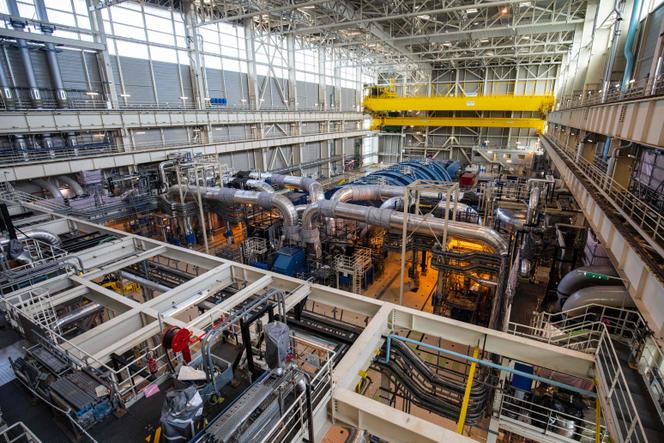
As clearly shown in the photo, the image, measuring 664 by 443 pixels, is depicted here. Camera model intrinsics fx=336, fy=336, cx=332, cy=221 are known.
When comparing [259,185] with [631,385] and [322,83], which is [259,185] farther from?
[322,83]

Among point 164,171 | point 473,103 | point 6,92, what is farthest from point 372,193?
point 473,103

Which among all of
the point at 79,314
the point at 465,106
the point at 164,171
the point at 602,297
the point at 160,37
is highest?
the point at 160,37

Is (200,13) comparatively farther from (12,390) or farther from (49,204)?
(12,390)

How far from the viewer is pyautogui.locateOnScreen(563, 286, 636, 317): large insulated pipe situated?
8108 millimetres

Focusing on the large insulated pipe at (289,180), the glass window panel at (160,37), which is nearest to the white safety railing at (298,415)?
the large insulated pipe at (289,180)

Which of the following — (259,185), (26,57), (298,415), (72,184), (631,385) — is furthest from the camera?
(259,185)

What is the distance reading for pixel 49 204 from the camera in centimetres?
1611

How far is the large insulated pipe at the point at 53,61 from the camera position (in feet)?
53.5

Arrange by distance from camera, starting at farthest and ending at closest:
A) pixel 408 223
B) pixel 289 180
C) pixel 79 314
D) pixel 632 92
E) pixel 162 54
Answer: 1. pixel 289 180
2. pixel 162 54
3. pixel 408 223
4. pixel 79 314
5. pixel 632 92

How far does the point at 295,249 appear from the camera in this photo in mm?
15602

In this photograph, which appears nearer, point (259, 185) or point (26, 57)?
point (26, 57)

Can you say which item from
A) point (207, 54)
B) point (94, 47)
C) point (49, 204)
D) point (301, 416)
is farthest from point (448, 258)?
point (207, 54)

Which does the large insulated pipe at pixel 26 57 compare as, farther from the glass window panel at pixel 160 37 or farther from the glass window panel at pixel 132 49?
the glass window panel at pixel 160 37

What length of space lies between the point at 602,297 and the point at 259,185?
1651 centimetres
